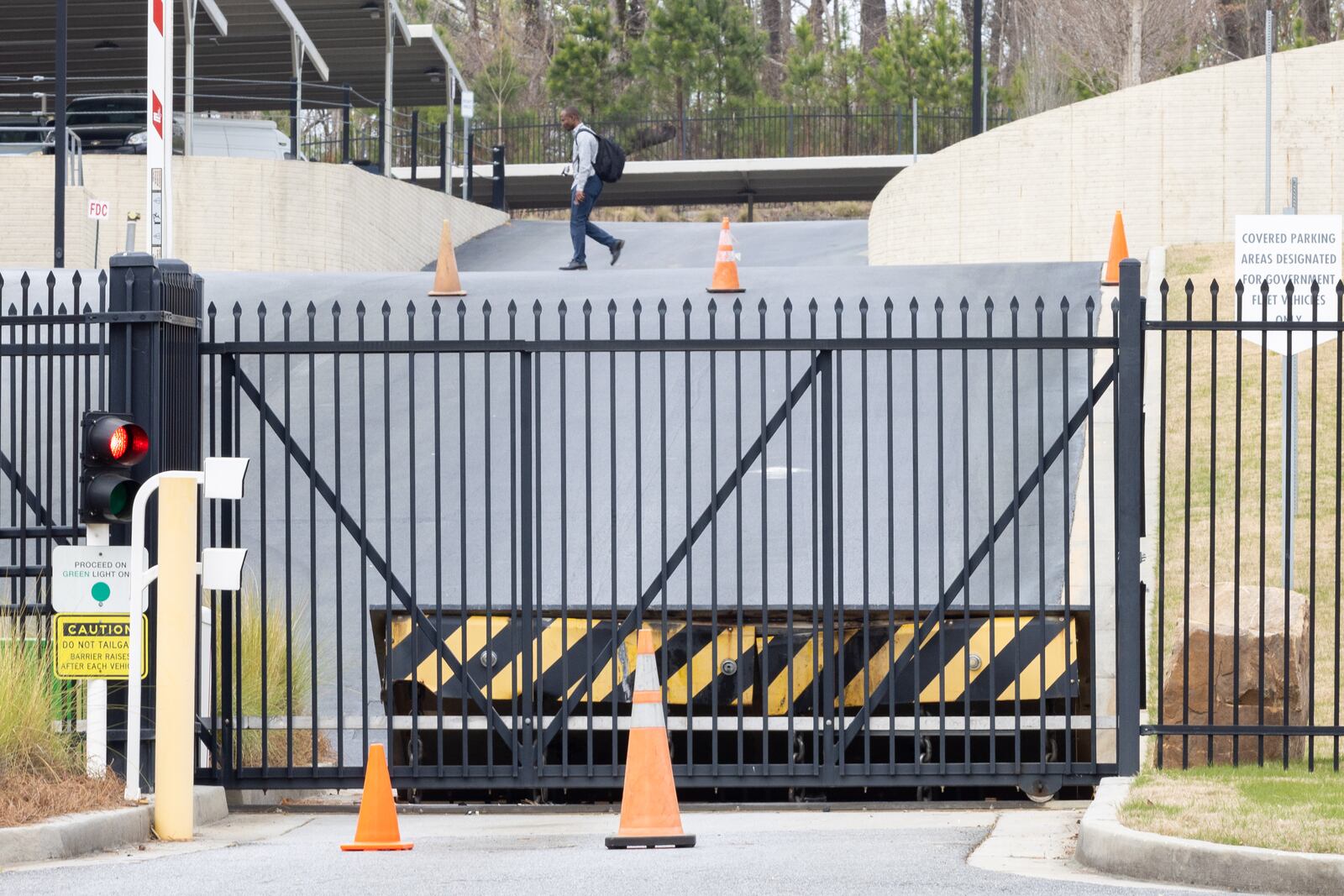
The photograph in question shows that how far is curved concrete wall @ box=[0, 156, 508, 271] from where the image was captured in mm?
21953

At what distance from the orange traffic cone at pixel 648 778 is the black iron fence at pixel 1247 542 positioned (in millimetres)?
1967

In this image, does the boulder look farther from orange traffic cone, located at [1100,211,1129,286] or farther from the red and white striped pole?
orange traffic cone, located at [1100,211,1129,286]

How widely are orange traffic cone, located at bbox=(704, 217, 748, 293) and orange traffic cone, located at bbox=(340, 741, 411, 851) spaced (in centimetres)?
1139

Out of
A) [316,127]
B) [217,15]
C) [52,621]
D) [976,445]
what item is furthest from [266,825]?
[316,127]

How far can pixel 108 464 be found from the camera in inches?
307

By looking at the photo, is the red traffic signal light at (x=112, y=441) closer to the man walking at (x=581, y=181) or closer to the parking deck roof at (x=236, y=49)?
the man walking at (x=581, y=181)

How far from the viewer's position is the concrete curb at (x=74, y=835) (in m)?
7.03

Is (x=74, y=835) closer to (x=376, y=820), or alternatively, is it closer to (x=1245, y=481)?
(x=376, y=820)

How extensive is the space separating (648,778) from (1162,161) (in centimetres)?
1365

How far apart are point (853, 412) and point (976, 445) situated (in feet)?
4.44

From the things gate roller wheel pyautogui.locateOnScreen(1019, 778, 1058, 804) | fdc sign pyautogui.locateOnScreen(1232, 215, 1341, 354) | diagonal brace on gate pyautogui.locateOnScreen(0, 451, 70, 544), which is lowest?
gate roller wheel pyautogui.locateOnScreen(1019, 778, 1058, 804)

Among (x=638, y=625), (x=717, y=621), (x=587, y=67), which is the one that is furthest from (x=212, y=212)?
(x=587, y=67)

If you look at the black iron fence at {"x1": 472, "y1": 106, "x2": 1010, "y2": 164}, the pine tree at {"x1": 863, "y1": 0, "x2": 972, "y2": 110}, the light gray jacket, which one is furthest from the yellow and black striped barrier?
the pine tree at {"x1": 863, "y1": 0, "x2": 972, "y2": 110}

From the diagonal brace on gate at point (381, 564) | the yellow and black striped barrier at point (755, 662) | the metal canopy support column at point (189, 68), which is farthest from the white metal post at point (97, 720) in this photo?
the metal canopy support column at point (189, 68)
